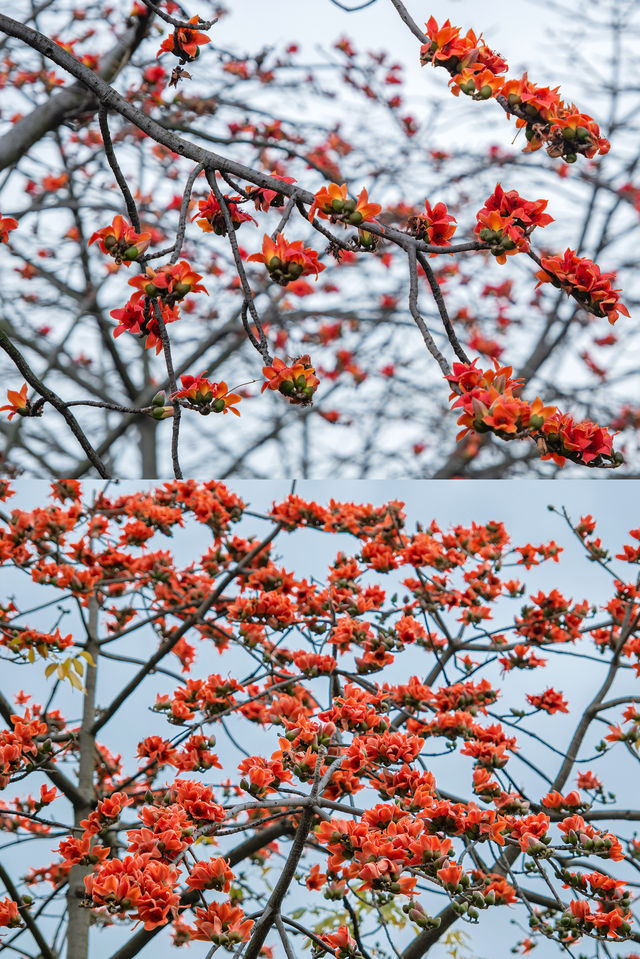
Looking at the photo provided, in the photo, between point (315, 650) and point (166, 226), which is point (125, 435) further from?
point (315, 650)

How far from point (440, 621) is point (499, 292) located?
2085 millimetres

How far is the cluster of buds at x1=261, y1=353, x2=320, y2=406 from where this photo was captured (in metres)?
0.89

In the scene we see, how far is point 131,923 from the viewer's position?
5.67 feet

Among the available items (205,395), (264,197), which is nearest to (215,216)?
(264,197)

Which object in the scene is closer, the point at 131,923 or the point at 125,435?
the point at 131,923

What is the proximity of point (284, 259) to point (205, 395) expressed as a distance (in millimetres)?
165

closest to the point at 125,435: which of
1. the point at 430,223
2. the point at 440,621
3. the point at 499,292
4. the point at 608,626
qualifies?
the point at 499,292

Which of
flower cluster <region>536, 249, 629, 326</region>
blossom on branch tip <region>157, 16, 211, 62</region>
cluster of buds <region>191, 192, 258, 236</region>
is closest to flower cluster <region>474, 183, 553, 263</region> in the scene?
flower cluster <region>536, 249, 629, 326</region>

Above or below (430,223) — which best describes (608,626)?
above

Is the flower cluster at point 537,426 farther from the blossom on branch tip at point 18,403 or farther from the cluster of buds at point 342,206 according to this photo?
the blossom on branch tip at point 18,403

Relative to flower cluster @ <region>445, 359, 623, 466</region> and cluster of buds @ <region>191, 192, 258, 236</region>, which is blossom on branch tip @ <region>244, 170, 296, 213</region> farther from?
flower cluster @ <region>445, 359, 623, 466</region>

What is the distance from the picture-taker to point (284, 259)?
2.95 ft

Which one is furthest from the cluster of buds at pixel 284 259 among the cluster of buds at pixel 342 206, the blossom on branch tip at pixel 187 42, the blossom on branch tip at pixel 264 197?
the blossom on branch tip at pixel 187 42

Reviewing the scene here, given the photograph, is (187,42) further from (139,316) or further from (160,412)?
(160,412)
